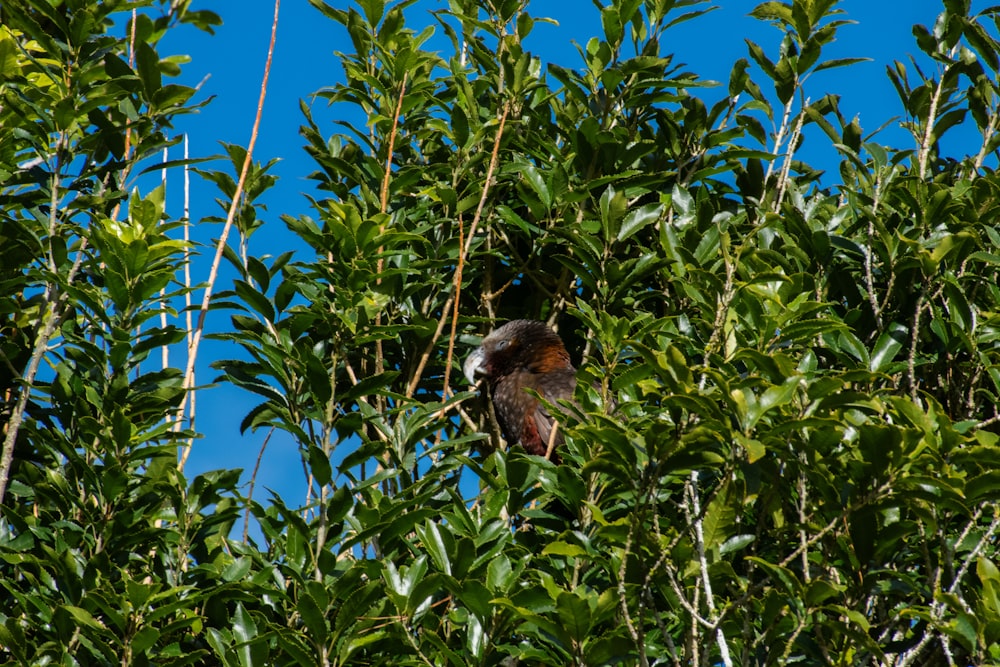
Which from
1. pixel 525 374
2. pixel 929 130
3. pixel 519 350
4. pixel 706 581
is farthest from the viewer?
pixel 525 374

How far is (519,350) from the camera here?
4230mm

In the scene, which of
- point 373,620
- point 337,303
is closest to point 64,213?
point 337,303

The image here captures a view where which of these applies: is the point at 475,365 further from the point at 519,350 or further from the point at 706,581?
the point at 706,581

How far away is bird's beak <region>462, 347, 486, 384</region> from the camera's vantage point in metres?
3.75

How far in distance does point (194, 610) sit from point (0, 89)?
1.71m

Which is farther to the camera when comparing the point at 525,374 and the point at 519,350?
the point at 525,374

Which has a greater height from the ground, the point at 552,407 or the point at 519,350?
the point at 519,350

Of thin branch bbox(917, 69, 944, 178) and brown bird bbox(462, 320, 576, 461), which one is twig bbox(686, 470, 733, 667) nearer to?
thin branch bbox(917, 69, 944, 178)

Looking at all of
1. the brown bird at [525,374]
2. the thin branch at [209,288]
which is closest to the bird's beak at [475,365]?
the brown bird at [525,374]

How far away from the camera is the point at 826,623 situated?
2158mm

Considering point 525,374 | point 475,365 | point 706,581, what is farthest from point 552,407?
point 525,374

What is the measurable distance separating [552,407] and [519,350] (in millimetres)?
1724

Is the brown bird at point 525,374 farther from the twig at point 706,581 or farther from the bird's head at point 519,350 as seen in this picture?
the twig at point 706,581

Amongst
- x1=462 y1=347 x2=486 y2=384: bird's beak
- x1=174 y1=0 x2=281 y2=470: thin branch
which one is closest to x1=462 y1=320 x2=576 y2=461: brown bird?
x1=462 y1=347 x2=486 y2=384: bird's beak
